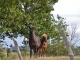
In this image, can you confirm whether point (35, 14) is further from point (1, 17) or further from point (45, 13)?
point (1, 17)

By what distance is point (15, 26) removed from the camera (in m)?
30.5

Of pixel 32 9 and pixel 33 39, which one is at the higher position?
pixel 32 9

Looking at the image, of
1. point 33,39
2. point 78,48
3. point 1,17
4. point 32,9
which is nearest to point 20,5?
point 32,9

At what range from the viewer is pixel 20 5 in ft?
109

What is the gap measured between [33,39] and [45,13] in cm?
1004

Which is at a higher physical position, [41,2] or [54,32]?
[41,2]

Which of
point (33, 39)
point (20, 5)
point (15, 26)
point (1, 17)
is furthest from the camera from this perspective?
point (20, 5)

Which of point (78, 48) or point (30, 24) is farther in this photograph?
point (78, 48)

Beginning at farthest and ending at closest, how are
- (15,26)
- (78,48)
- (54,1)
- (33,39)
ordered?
(78,48) < (54,1) < (15,26) < (33,39)

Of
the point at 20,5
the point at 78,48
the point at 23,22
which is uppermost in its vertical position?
the point at 20,5

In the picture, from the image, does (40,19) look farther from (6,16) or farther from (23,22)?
(6,16)

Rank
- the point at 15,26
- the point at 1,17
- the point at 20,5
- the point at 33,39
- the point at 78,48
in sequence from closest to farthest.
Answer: the point at 33,39
the point at 1,17
the point at 15,26
the point at 20,5
the point at 78,48

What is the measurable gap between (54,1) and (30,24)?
549 centimetres

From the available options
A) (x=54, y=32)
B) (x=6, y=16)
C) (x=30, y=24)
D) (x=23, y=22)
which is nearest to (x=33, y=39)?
(x=6, y=16)
